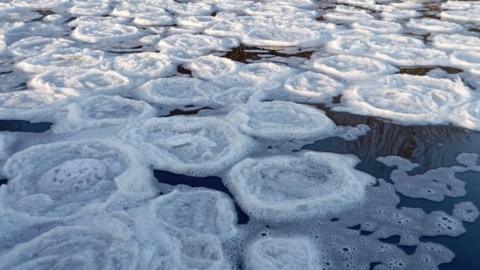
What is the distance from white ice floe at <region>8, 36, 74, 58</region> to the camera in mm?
4983

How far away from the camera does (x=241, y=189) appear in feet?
8.66

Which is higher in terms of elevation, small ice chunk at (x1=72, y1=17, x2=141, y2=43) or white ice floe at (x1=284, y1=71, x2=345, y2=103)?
small ice chunk at (x1=72, y1=17, x2=141, y2=43)

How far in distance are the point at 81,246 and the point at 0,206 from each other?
64 cm

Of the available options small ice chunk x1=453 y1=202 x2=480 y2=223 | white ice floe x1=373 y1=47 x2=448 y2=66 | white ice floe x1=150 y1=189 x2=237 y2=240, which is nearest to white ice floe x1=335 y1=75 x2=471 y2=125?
white ice floe x1=373 y1=47 x2=448 y2=66

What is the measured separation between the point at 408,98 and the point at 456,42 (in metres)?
2.08

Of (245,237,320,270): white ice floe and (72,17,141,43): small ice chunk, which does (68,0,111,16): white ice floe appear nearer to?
(72,17,141,43): small ice chunk

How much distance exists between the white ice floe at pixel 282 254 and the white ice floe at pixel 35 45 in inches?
156

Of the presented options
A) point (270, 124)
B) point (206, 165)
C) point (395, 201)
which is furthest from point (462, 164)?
point (206, 165)

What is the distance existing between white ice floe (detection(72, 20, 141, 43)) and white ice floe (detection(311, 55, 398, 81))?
260 centimetres

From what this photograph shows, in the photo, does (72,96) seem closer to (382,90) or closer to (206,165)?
(206,165)

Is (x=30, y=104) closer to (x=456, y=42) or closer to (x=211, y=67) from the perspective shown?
(x=211, y=67)

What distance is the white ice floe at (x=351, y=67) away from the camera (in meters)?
4.41

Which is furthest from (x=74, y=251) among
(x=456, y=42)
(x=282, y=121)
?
(x=456, y=42)

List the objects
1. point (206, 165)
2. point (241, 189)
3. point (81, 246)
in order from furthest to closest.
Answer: point (206, 165) → point (241, 189) → point (81, 246)
